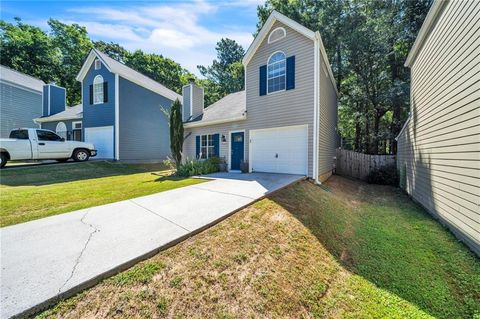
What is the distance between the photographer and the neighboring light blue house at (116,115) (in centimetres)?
1340

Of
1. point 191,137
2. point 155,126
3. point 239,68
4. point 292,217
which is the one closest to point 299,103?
point 292,217

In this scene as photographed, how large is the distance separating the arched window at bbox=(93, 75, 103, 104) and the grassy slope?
1479 centimetres

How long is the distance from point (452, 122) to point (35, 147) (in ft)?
51.5

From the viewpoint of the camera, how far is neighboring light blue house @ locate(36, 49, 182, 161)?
13398mm

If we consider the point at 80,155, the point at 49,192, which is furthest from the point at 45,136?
the point at 49,192

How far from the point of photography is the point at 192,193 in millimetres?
5754

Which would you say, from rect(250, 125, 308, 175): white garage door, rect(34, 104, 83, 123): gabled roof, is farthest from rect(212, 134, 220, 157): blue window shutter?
rect(34, 104, 83, 123): gabled roof

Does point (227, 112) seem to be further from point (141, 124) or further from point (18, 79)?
point (18, 79)

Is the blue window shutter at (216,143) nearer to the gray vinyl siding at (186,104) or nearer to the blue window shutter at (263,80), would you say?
the gray vinyl siding at (186,104)

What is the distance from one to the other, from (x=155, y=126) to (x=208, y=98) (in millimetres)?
16566

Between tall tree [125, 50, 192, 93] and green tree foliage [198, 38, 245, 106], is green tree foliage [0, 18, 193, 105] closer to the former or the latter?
tall tree [125, 50, 192, 93]

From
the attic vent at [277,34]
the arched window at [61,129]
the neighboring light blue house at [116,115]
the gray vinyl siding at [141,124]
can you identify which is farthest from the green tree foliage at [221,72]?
the attic vent at [277,34]

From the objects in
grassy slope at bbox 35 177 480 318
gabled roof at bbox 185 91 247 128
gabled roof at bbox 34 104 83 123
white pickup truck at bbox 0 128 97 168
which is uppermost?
gabled roof at bbox 34 104 83 123

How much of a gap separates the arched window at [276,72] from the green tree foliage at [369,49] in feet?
28.0
